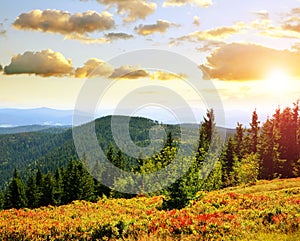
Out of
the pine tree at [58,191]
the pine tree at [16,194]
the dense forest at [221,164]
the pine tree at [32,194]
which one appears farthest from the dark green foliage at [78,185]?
the pine tree at [16,194]

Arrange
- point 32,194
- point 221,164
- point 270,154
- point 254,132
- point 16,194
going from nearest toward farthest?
point 270,154 → point 221,164 → point 254,132 → point 16,194 → point 32,194

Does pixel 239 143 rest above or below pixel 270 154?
above

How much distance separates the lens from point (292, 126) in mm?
67062

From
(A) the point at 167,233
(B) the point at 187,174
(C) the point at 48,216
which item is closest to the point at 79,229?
(A) the point at 167,233

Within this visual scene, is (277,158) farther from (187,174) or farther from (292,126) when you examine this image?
(187,174)

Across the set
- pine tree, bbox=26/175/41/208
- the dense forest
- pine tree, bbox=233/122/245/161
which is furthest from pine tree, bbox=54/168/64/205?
pine tree, bbox=233/122/245/161

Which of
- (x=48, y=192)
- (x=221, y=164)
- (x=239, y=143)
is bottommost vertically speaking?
(x=48, y=192)

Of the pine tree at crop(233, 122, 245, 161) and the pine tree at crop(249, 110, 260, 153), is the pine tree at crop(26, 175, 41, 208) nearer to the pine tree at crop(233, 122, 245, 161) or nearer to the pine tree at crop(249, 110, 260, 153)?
the pine tree at crop(233, 122, 245, 161)

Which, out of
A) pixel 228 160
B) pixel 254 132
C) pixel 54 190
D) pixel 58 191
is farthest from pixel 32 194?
pixel 254 132

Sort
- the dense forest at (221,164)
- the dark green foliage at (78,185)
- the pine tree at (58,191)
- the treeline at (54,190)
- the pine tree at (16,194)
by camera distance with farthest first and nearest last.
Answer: the pine tree at (58,191), the pine tree at (16,194), the treeline at (54,190), the dark green foliage at (78,185), the dense forest at (221,164)

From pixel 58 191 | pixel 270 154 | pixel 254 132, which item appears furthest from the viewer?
pixel 58 191

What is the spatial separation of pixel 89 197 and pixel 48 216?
189 feet

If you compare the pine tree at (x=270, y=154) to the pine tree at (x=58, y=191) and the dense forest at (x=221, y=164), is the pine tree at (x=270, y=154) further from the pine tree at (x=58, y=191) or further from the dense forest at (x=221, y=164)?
the pine tree at (x=58, y=191)

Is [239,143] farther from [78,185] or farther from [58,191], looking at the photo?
[58,191]
